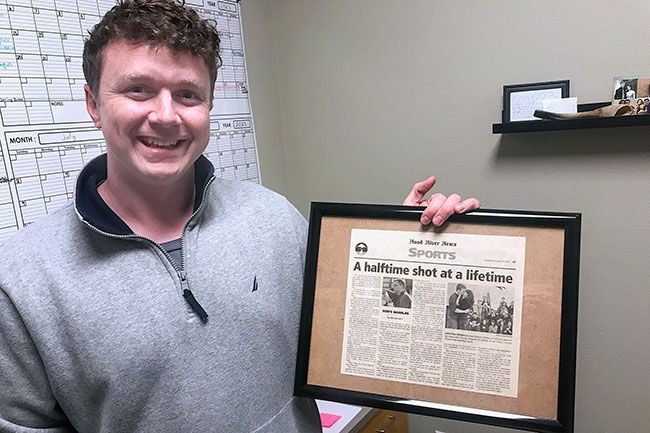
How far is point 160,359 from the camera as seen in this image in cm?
90

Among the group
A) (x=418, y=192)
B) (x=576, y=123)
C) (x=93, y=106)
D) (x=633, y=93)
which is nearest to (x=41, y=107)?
(x=93, y=106)

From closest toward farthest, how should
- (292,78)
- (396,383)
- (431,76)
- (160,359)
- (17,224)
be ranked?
(160,359), (396,383), (17,224), (431,76), (292,78)

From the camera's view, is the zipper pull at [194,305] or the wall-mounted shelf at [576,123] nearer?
the zipper pull at [194,305]

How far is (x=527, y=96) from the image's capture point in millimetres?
1690

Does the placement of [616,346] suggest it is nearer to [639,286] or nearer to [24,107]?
[639,286]

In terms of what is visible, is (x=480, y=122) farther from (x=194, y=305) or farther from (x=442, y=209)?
(x=194, y=305)

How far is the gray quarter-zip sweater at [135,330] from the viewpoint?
2.88ft

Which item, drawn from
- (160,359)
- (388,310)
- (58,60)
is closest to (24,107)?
(58,60)

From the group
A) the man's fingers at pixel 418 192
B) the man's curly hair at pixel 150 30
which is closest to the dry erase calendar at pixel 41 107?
the man's curly hair at pixel 150 30

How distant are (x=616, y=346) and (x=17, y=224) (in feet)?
6.08

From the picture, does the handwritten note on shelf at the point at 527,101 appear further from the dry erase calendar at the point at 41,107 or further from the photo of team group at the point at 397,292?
the dry erase calendar at the point at 41,107

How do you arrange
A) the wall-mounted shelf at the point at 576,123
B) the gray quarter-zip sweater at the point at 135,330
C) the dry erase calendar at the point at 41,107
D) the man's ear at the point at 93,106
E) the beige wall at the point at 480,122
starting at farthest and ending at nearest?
1. the beige wall at the point at 480,122
2. the wall-mounted shelf at the point at 576,123
3. the dry erase calendar at the point at 41,107
4. the man's ear at the point at 93,106
5. the gray quarter-zip sweater at the point at 135,330

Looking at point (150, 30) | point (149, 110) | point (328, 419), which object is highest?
point (150, 30)

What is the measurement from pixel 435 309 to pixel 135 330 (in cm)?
57
